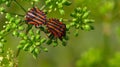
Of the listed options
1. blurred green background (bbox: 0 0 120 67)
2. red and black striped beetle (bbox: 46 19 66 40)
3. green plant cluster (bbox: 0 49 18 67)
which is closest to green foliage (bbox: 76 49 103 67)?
blurred green background (bbox: 0 0 120 67)

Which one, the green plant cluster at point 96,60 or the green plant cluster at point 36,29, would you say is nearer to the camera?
the green plant cluster at point 36,29

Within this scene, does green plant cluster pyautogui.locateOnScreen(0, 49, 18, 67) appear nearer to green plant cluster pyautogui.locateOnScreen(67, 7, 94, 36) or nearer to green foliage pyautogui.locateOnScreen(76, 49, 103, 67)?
green plant cluster pyautogui.locateOnScreen(67, 7, 94, 36)

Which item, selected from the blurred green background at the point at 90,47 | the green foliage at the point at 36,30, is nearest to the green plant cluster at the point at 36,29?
the green foliage at the point at 36,30

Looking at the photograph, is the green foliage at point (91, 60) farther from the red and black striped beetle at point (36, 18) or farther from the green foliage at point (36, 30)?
the red and black striped beetle at point (36, 18)

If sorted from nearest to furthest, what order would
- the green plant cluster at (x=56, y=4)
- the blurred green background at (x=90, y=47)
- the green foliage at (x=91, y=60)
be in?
the green plant cluster at (x=56, y=4)
the blurred green background at (x=90, y=47)
the green foliage at (x=91, y=60)

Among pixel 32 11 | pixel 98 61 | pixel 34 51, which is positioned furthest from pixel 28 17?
pixel 98 61

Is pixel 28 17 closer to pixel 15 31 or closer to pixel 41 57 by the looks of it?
pixel 15 31

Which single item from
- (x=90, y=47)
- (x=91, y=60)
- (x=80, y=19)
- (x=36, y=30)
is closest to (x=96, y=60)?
(x=91, y=60)

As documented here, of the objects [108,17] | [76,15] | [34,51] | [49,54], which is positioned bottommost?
[49,54]
